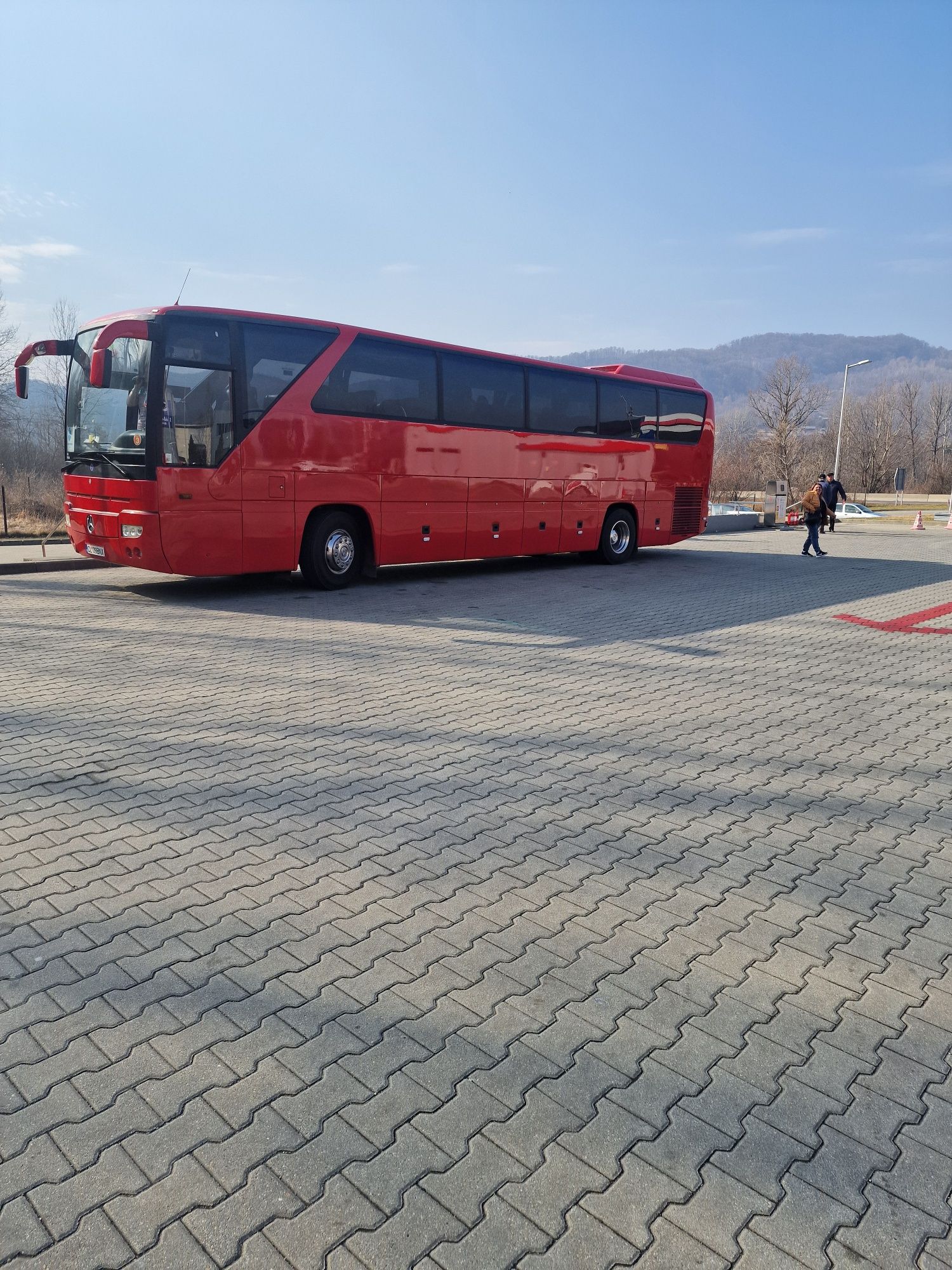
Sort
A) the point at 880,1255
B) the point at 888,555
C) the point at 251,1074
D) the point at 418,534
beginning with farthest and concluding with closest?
the point at 888,555 < the point at 418,534 < the point at 251,1074 < the point at 880,1255

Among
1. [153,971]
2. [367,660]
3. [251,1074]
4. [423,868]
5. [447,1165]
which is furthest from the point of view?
[367,660]

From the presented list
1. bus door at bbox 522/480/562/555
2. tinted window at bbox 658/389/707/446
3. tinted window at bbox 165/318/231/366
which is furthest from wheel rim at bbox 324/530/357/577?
tinted window at bbox 658/389/707/446

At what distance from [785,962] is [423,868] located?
1.55 metres

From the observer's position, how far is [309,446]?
1227 centimetres

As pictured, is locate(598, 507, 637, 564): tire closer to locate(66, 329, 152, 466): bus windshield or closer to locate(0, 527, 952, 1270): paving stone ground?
locate(66, 329, 152, 466): bus windshield

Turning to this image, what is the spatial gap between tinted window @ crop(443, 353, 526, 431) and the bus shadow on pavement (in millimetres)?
2627

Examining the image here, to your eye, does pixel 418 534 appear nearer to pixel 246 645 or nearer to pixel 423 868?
pixel 246 645

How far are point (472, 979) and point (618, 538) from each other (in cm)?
1536

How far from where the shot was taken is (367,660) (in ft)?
28.3

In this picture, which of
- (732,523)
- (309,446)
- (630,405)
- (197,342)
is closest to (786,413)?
(732,523)

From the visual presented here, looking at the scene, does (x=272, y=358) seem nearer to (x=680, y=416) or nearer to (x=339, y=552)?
(x=339, y=552)

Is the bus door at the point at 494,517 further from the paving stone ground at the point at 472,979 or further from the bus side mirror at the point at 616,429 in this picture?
the paving stone ground at the point at 472,979

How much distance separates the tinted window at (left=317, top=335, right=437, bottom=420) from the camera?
1254 cm

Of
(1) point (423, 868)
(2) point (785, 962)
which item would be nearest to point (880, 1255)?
(2) point (785, 962)
